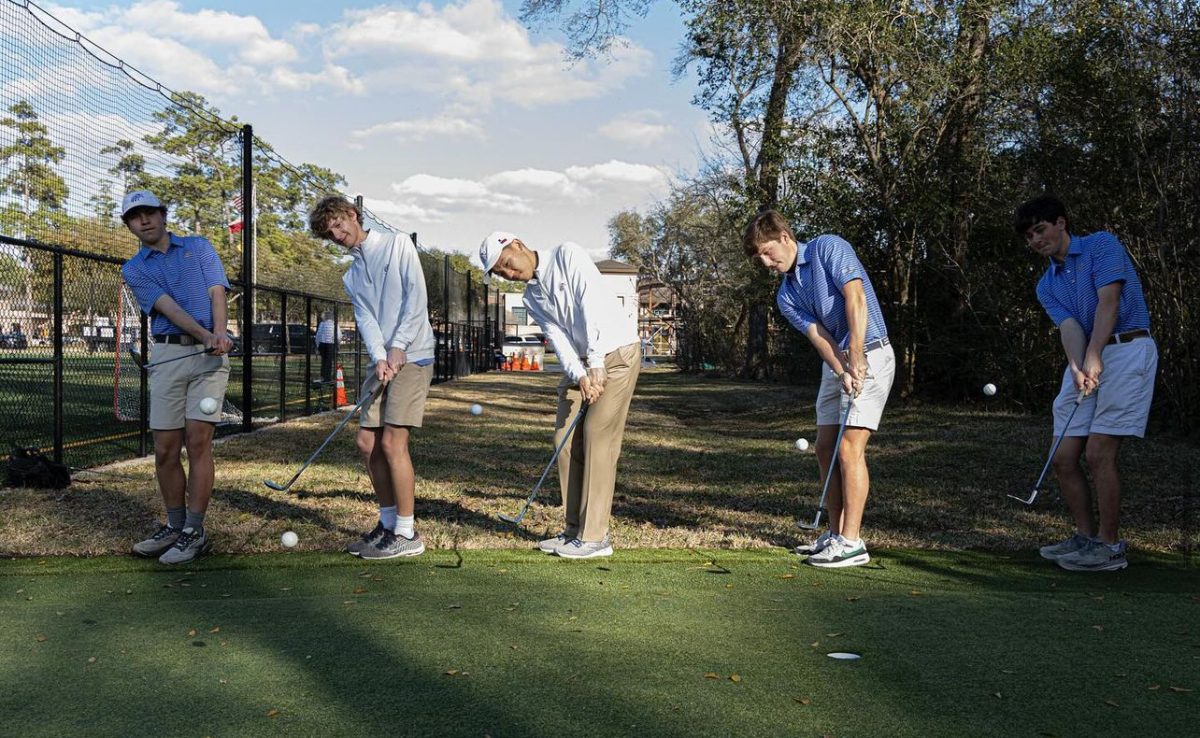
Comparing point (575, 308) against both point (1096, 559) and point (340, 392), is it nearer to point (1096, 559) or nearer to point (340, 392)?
point (1096, 559)

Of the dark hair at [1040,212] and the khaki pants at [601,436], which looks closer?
the dark hair at [1040,212]

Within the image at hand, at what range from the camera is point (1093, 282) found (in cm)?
448

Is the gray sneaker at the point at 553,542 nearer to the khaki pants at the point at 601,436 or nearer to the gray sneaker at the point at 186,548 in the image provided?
the khaki pants at the point at 601,436

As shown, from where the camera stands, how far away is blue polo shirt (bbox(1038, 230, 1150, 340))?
174 inches

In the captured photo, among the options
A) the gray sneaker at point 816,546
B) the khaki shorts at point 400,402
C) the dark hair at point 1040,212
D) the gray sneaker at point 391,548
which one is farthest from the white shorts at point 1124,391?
the gray sneaker at point 391,548

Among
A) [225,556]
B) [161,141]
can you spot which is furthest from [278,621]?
[161,141]

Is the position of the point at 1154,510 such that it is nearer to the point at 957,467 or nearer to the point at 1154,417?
the point at 957,467

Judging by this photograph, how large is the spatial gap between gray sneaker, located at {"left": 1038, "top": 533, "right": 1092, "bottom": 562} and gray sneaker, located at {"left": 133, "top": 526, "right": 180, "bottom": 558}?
4.10 meters

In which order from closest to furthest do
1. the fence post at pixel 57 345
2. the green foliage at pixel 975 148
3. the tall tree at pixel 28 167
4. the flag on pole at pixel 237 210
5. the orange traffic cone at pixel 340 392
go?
the tall tree at pixel 28 167 < the fence post at pixel 57 345 < the green foliage at pixel 975 148 < the flag on pole at pixel 237 210 < the orange traffic cone at pixel 340 392

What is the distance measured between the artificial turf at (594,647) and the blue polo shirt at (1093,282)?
1148 millimetres

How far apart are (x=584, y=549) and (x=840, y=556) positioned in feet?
3.88

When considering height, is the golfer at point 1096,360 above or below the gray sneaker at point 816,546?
above

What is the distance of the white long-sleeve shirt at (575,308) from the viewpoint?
4609 millimetres

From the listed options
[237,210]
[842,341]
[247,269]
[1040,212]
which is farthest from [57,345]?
[237,210]
